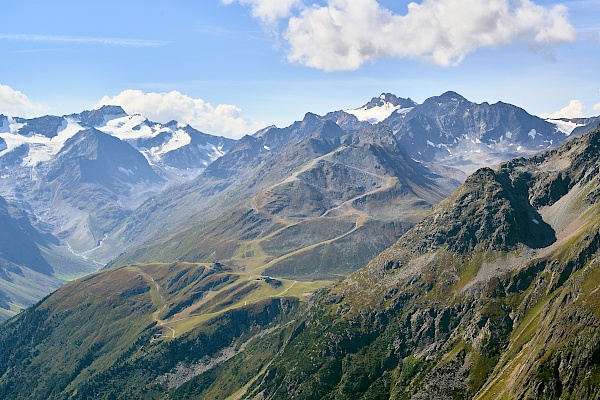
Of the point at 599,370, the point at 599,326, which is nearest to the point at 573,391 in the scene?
the point at 599,370

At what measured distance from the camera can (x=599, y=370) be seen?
188 metres

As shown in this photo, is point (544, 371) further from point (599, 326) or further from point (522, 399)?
point (599, 326)

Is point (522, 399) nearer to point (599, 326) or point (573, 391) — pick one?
point (573, 391)

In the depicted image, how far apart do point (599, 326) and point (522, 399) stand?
38117 mm

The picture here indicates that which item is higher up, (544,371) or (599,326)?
(599,326)

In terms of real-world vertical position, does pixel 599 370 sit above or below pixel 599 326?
below

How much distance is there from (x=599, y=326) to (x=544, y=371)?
83.0 feet

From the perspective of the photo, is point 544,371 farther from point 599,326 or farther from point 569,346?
point 599,326

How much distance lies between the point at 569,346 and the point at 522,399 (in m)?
26.0

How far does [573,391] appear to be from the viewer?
619 feet

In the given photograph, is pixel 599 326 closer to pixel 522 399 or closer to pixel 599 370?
pixel 599 370

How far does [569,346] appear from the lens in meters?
198

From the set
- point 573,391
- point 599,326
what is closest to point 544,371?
point 573,391

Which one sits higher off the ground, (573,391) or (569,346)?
(569,346)
